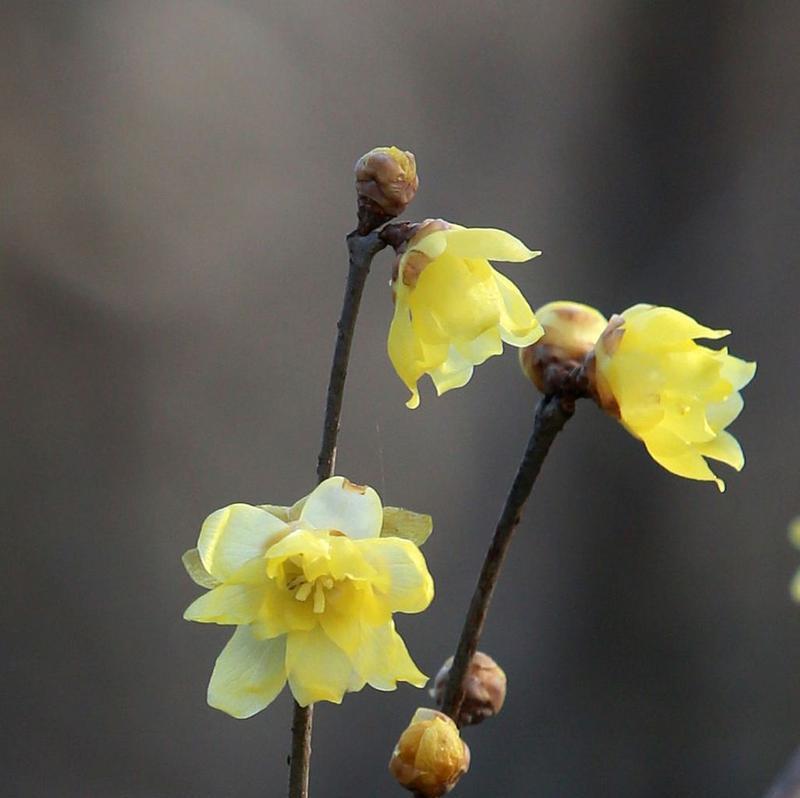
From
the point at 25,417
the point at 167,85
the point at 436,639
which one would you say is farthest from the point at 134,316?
the point at 436,639

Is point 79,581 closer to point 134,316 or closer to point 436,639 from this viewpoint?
point 134,316

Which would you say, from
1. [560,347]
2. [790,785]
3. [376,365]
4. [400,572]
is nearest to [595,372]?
[560,347]

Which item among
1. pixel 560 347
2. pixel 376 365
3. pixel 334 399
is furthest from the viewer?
pixel 376 365

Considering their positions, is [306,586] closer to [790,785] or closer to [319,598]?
[319,598]

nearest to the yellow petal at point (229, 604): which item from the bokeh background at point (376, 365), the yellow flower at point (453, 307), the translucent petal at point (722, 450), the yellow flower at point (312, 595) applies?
the yellow flower at point (312, 595)

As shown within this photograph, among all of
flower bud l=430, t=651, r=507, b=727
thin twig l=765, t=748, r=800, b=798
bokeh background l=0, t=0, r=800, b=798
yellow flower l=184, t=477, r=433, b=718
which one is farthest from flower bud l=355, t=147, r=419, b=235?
bokeh background l=0, t=0, r=800, b=798

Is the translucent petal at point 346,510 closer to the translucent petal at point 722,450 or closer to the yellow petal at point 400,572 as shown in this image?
the yellow petal at point 400,572
